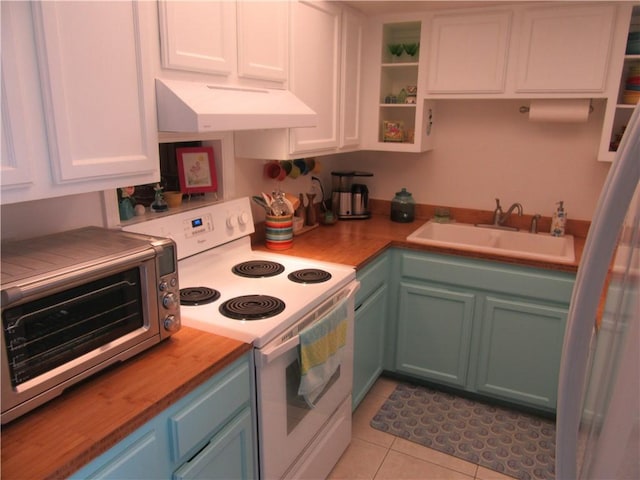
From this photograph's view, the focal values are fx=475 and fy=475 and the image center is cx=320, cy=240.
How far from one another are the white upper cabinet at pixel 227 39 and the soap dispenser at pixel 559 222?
1680mm

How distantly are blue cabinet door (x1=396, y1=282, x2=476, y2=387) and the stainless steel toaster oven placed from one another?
60.1 inches

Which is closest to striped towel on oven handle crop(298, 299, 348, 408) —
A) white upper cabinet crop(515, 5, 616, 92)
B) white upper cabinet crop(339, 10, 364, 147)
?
white upper cabinet crop(339, 10, 364, 147)

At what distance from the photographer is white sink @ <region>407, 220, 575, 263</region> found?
2.48 metres

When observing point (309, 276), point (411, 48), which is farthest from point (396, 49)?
point (309, 276)

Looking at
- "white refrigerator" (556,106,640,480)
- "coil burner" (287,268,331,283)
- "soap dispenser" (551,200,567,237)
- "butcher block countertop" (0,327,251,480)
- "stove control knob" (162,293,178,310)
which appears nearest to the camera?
"white refrigerator" (556,106,640,480)

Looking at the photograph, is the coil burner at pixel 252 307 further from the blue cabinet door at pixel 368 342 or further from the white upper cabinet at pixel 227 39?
the white upper cabinet at pixel 227 39

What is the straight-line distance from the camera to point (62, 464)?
0.91m

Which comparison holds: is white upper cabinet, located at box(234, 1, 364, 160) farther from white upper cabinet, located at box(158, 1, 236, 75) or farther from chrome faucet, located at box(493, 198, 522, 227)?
chrome faucet, located at box(493, 198, 522, 227)

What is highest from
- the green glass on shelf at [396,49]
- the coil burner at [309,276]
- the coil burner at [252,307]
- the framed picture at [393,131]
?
the green glass on shelf at [396,49]

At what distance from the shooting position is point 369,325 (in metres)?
2.47

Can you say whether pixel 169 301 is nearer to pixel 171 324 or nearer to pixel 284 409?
pixel 171 324

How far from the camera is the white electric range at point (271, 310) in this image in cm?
153

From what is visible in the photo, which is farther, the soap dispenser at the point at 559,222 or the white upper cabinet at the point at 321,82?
the soap dispenser at the point at 559,222

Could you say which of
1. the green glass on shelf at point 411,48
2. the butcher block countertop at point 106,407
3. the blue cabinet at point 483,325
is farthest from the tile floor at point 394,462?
the green glass on shelf at point 411,48
